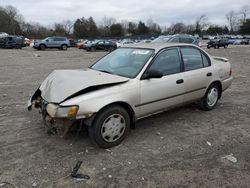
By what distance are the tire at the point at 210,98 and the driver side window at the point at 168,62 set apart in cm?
116

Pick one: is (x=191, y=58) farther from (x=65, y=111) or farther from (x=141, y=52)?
(x=65, y=111)

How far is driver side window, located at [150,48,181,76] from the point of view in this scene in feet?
15.3

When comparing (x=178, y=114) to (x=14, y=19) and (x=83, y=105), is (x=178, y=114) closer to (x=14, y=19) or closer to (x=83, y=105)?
(x=83, y=105)

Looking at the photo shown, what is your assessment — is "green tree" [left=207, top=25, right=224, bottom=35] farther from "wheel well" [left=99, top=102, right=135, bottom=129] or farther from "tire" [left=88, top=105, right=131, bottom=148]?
"tire" [left=88, top=105, right=131, bottom=148]

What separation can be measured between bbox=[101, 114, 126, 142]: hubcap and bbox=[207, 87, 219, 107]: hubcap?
249 centimetres

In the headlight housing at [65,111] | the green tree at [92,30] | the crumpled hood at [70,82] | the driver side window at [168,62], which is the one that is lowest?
the headlight housing at [65,111]

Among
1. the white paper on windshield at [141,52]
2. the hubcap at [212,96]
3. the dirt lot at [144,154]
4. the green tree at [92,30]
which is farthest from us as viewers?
the green tree at [92,30]

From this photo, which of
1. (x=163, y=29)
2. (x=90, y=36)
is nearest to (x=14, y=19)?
(x=90, y=36)

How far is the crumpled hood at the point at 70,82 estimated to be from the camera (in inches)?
150

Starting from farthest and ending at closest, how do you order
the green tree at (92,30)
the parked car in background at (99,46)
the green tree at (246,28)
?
the green tree at (246,28) → the green tree at (92,30) → the parked car in background at (99,46)

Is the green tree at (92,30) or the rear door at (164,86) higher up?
the green tree at (92,30)

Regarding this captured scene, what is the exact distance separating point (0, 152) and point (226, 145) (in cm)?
342

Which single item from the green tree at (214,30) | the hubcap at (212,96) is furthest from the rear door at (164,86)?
the green tree at (214,30)

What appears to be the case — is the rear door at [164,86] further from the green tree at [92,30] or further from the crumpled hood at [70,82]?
the green tree at [92,30]
